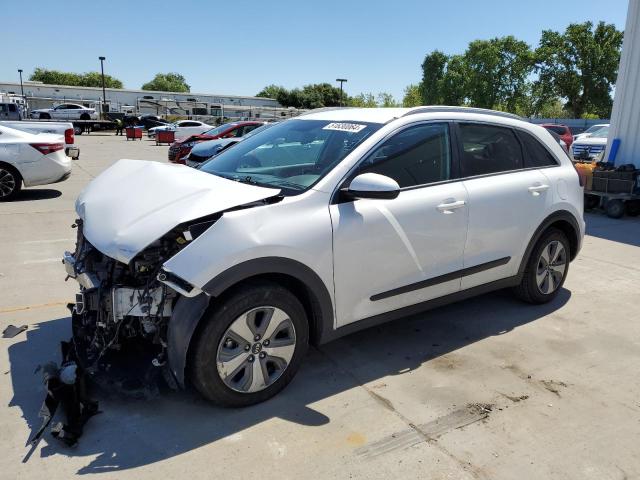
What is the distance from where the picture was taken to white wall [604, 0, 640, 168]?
10.1 meters

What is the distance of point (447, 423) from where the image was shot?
2.98 metres

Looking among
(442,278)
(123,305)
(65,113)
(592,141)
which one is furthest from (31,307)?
(65,113)

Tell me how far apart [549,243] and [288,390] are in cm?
279

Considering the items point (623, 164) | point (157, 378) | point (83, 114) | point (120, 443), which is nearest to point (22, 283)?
point (157, 378)

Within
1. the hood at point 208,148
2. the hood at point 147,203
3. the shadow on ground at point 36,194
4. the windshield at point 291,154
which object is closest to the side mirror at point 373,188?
the windshield at point 291,154

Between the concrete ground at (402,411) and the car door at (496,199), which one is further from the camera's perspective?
the car door at (496,199)

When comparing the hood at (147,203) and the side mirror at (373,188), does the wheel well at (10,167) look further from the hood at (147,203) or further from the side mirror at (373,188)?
the side mirror at (373,188)

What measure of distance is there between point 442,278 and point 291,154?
4.76 feet

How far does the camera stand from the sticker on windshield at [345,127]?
3.61 metres

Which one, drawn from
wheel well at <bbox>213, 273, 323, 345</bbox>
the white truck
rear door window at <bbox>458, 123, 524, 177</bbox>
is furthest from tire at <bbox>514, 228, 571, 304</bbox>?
the white truck

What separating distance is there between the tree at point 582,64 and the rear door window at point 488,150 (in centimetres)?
5363

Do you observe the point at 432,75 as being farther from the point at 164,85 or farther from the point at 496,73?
the point at 164,85

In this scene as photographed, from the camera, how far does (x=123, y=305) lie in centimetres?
279

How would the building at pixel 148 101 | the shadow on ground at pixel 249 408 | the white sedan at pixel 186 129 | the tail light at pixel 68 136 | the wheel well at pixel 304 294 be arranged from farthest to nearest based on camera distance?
the building at pixel 148 101 → the white sedan at pixel 186 129 → the tail light at pixel 68 136 → the wheel well at pixel 304 294 → the shadow on ground at pixel 249 408
